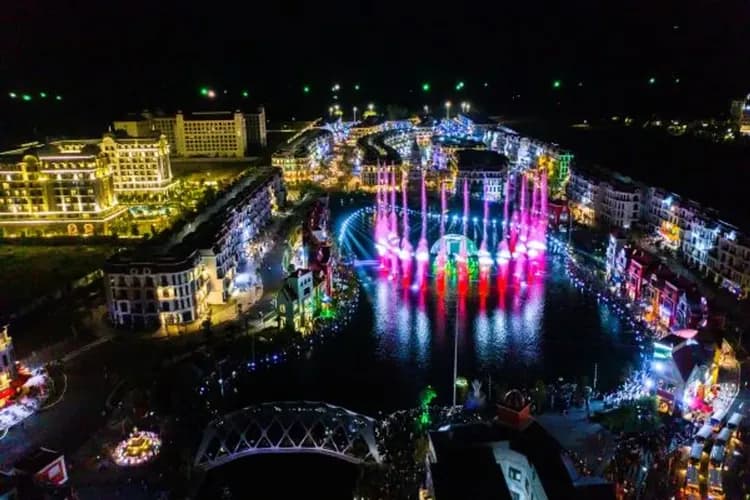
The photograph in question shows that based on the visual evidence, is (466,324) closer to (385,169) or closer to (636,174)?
(385,169)

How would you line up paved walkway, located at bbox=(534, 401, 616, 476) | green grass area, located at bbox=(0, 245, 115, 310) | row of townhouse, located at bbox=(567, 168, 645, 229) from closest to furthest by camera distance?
paved walkway, located at bbox=(534, 401, 616, 476) → green grass area, located at bbox=(0, 245, 115, 310) → row of townhouse, located at bbox=(567, 168, 645, 229)

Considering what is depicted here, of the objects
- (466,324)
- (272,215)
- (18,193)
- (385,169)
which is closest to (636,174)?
(385,169)

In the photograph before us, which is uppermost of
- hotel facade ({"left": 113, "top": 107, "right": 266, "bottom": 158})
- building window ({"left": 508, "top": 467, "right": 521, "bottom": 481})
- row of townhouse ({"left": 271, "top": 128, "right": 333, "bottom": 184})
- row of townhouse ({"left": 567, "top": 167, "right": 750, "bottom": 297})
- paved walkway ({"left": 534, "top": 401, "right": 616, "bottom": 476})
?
hotel facade ({"left": 113, "top": 107, "right": 266, "bottom": 158})

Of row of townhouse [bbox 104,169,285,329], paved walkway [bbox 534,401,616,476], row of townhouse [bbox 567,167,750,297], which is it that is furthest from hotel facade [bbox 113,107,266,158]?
paved walkway [bbox 534,401,616,476]

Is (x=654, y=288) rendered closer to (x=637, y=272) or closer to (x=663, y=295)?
(x=663, y=295)

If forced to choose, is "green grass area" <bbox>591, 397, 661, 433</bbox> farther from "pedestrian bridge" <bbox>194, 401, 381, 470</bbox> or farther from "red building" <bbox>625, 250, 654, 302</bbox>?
"red building" <bbox>625, 250, 654, 302</bbox>

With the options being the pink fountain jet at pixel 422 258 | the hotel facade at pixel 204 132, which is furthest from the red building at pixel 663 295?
the hotel facade at pixel 204 132
